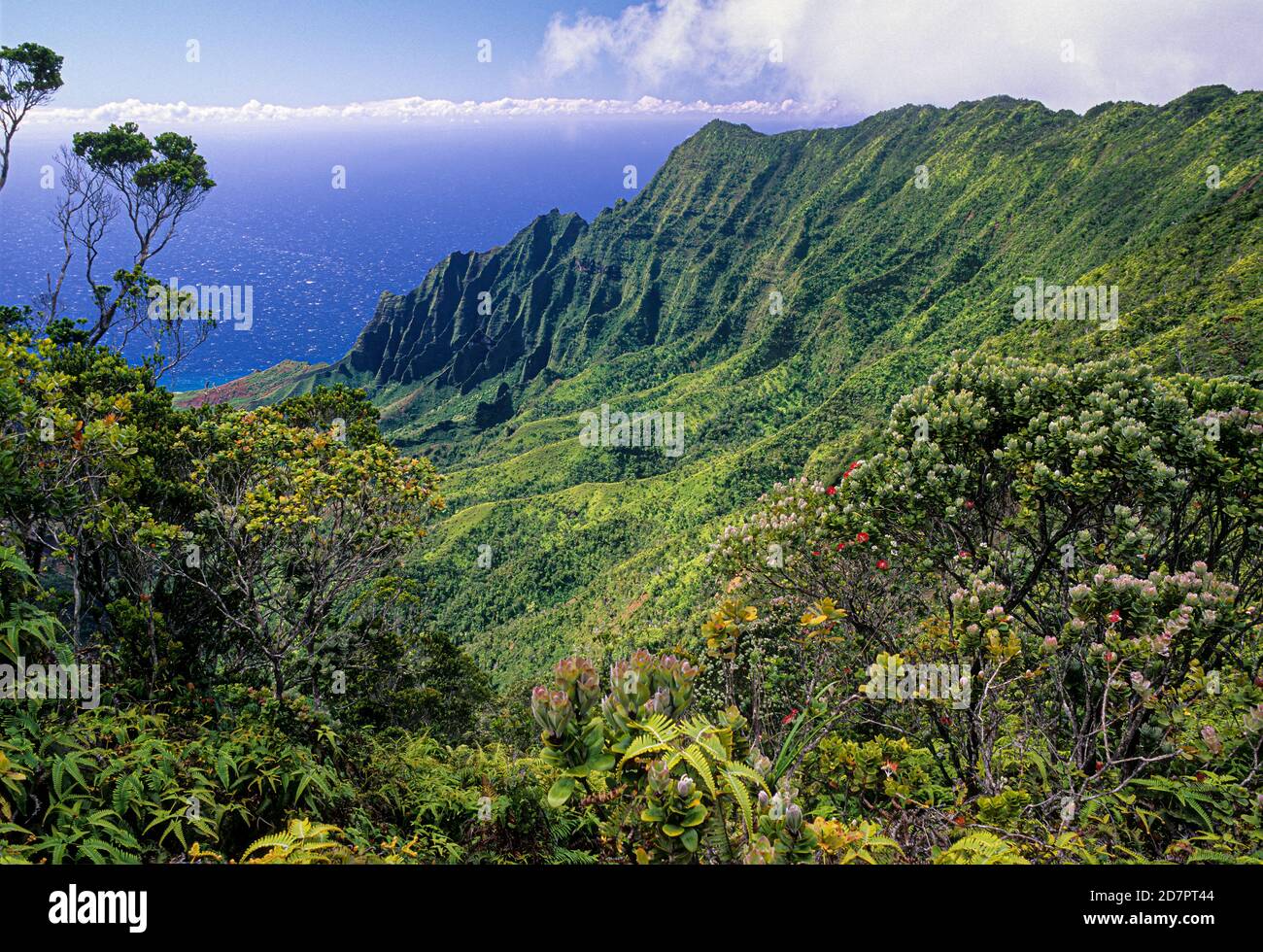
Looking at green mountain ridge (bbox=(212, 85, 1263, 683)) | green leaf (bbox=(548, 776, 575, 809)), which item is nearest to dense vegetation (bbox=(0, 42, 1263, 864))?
green leaf (bbox=(548, 776, 575, 809))

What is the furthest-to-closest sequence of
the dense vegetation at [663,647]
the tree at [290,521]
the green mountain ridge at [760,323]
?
the green mountain ridge at [760,323] → the tree at [290,521] → the dense vegetation at [663,647]

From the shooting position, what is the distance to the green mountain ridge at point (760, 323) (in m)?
51.4

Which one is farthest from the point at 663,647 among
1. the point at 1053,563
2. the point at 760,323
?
the point at 760,323

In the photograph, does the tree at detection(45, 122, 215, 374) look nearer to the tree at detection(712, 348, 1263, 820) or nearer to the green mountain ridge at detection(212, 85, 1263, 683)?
the green mountain ridge at detection(212, 85, 1263, 683)

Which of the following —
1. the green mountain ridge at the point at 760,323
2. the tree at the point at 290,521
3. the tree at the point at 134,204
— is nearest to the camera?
the tree at the point at 290,521

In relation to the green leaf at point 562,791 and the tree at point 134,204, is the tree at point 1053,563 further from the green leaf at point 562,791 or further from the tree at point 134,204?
the tree at point 134,204

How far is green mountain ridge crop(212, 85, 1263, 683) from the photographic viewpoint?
5141 centimetres

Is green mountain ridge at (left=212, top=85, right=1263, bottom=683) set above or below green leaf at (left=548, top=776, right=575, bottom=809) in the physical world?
above

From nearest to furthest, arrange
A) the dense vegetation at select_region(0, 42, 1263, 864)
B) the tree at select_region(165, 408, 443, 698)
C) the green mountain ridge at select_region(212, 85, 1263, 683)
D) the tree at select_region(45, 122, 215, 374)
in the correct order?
the dense vegetation at select_region(0, 42, 1263, 864) → the tree at select_region(165, 408, 443, 698) → the tree at select_region(45, 122, 215, 374) → the green mountain ridge at select_region(212, 85, 1263, 683)

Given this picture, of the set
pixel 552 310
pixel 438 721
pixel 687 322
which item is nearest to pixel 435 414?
pixel 552 310

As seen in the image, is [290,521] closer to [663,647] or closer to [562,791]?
[663,647]

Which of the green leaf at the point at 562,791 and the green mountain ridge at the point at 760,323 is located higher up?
the green mountain ridge at the point at 760,323

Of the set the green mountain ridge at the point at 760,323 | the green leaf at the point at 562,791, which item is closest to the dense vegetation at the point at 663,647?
the green leaf at the point at 562,791
